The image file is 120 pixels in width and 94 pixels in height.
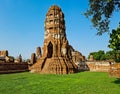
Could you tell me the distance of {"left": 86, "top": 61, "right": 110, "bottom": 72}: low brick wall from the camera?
3120cm

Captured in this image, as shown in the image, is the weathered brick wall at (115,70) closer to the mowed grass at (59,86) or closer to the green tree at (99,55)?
the mowed grass at (59,86)

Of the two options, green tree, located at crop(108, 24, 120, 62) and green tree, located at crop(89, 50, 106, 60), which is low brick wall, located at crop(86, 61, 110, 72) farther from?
green tree, located at crop(89, 50, 106, 60)

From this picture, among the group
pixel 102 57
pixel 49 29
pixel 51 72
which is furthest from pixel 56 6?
pixel 102 57

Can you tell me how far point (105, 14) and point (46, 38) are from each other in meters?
14.8

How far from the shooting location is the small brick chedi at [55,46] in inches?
944

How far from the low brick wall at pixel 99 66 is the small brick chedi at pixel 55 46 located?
7212 mm

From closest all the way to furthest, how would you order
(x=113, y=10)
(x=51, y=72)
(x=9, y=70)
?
1. (x=113, y=10)
2. (x=51, y=72)
3. (x=9, y=70)

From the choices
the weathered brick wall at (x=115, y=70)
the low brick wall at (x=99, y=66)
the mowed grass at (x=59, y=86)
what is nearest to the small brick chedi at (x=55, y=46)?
the weathered brick wall at (x=115, y=70)

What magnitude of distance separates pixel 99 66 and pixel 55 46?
986 cm

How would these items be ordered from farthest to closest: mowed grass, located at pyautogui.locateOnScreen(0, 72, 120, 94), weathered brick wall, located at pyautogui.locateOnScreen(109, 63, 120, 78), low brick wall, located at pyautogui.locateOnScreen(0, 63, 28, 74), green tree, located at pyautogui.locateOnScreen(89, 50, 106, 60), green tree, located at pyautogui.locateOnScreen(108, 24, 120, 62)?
green tree, located at pyautogui.locateOnScreen(89, 50, 106, 60)
low brick wall, located at pyautogui.locateOnScreen(0, 63, 28, 74)
weathered brick wall, located at pyautogui.locateOnScreen(109, 63, 120, 78)
green tree, located at pyautogui.locateOnScreen(108, 24, 120, 62)
mowed grass, located at pyautogui.locateOnScreen(0, 72, 120, 94)

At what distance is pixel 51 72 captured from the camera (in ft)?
75.9

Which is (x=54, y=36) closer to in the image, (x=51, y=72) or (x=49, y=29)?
(x=49, y=29)

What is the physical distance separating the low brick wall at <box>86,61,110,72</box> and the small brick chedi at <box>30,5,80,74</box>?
23.7 feet

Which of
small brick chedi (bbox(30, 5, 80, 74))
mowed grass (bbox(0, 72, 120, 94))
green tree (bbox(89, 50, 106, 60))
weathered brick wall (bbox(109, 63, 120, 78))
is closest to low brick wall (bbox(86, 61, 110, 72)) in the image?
small brick chedi (bbox(30, 5, 80, 74))
